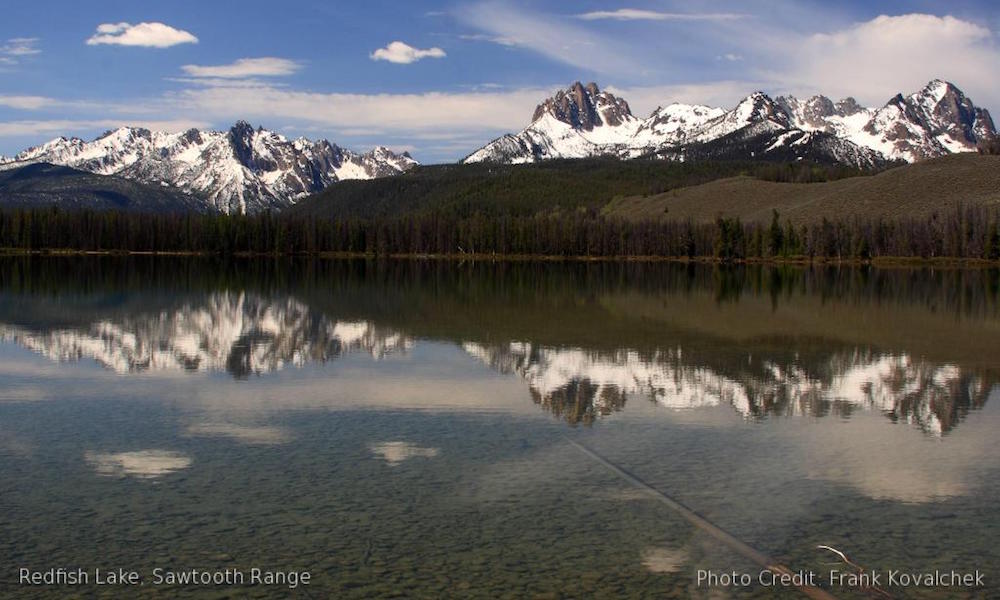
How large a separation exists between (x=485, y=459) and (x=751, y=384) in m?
15.5

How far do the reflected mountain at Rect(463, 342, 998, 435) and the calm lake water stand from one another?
190 millimetres

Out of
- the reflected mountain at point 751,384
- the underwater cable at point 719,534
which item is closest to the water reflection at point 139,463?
the underwater cable at point 719,534

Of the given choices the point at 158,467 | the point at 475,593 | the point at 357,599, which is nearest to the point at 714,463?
the point at 475,593

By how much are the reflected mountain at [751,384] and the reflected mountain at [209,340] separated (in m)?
7.80

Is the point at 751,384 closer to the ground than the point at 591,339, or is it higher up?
closer to the ground

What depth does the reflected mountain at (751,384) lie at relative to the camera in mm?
30312

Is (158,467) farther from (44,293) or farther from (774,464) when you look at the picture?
(44,293)

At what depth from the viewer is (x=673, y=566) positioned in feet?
52.9

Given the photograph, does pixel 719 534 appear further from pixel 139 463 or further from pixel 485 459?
pixel 139 463

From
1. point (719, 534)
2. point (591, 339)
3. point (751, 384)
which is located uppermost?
point (591, 339)

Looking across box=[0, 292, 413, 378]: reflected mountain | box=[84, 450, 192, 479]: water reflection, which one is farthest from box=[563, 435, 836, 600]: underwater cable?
box=[0, 292, 413, 378]: reflected mountain

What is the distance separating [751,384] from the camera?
35031 millimetres

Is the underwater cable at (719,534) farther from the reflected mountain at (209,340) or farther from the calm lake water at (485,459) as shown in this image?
the reflected mountain at (209,340)

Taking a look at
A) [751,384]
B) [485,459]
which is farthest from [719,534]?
[751,384]
